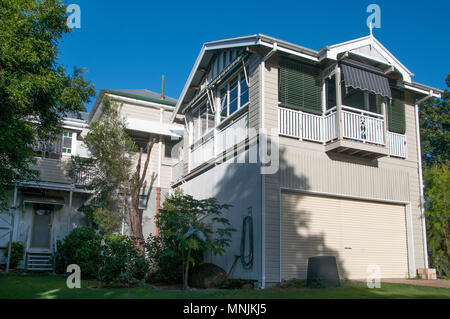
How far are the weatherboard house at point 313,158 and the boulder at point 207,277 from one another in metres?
0.59

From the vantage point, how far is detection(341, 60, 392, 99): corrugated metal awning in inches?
517

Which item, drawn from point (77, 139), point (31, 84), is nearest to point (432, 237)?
point (31, 84)

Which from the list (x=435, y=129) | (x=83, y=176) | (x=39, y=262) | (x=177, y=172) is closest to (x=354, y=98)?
(x=177, y=172)

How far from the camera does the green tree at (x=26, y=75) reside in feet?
36.8

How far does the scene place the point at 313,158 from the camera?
12945 millimetres

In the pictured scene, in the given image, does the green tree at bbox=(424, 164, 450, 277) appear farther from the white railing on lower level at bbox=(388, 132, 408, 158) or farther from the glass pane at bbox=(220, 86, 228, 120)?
the glass pane at bbox=(220, 86, 228, 120)

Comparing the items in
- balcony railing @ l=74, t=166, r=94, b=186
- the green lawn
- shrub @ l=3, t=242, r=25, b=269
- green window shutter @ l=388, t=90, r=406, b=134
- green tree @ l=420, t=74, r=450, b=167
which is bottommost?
the green lawn

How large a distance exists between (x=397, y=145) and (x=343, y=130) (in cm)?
298

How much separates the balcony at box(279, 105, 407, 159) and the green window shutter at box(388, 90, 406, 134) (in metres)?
1.19

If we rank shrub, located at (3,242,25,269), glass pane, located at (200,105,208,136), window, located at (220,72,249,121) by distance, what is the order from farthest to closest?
shrub, located at (3,242,25,269) < glass pane, located at (200,105,208,136) < window, located at (220,72,249,121)

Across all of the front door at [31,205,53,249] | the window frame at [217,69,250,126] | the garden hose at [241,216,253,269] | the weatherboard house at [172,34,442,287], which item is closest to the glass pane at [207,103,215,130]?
the window frame at [217,69,250,126]

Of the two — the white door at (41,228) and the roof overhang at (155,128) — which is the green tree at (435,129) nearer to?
the roof overhang at (155,128)

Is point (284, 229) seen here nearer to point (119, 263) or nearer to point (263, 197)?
point (263, 197)
